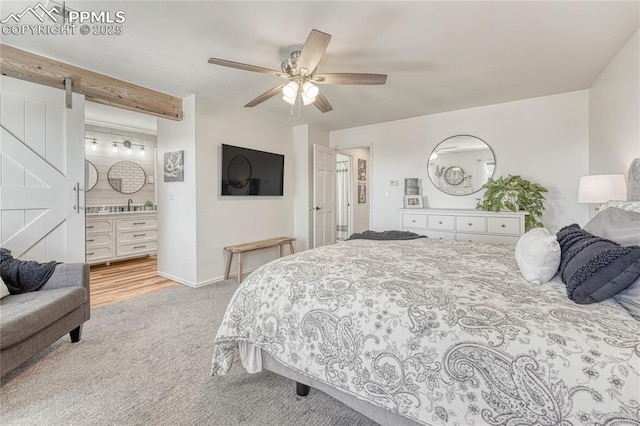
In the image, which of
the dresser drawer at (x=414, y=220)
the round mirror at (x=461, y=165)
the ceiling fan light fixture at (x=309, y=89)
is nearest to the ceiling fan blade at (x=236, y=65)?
the ceiling fan light fixture at (x=309, y=89)

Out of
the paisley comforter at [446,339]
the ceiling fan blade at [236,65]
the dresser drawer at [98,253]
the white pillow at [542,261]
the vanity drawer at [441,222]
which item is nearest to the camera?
the paisley comforter at [446,339]

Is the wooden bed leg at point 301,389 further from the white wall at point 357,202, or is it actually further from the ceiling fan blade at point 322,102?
the white wall at point 357,202

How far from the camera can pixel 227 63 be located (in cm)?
200

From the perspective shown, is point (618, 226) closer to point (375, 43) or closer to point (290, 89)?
point (375, 43)

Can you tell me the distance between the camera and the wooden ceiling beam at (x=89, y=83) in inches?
94.2

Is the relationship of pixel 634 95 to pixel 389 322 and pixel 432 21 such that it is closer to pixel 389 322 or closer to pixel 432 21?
pixel 432 21

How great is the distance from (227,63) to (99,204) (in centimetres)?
454

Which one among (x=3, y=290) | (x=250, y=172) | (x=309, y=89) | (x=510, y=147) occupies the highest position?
(x=309, y=89)

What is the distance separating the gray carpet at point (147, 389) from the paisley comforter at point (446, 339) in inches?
9.1

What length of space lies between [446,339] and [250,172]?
3610 mm

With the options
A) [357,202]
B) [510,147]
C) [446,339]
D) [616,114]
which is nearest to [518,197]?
[510,147]

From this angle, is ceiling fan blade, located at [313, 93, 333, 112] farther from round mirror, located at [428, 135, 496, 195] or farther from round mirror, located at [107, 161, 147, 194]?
round mirror, located at [107, 161, 147, 194]

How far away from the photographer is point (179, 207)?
144 inches

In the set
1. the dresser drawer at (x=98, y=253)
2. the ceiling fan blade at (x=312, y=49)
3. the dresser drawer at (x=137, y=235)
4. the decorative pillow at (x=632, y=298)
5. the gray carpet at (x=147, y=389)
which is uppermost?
the ceiling fan blade at (x=312, y=49)
